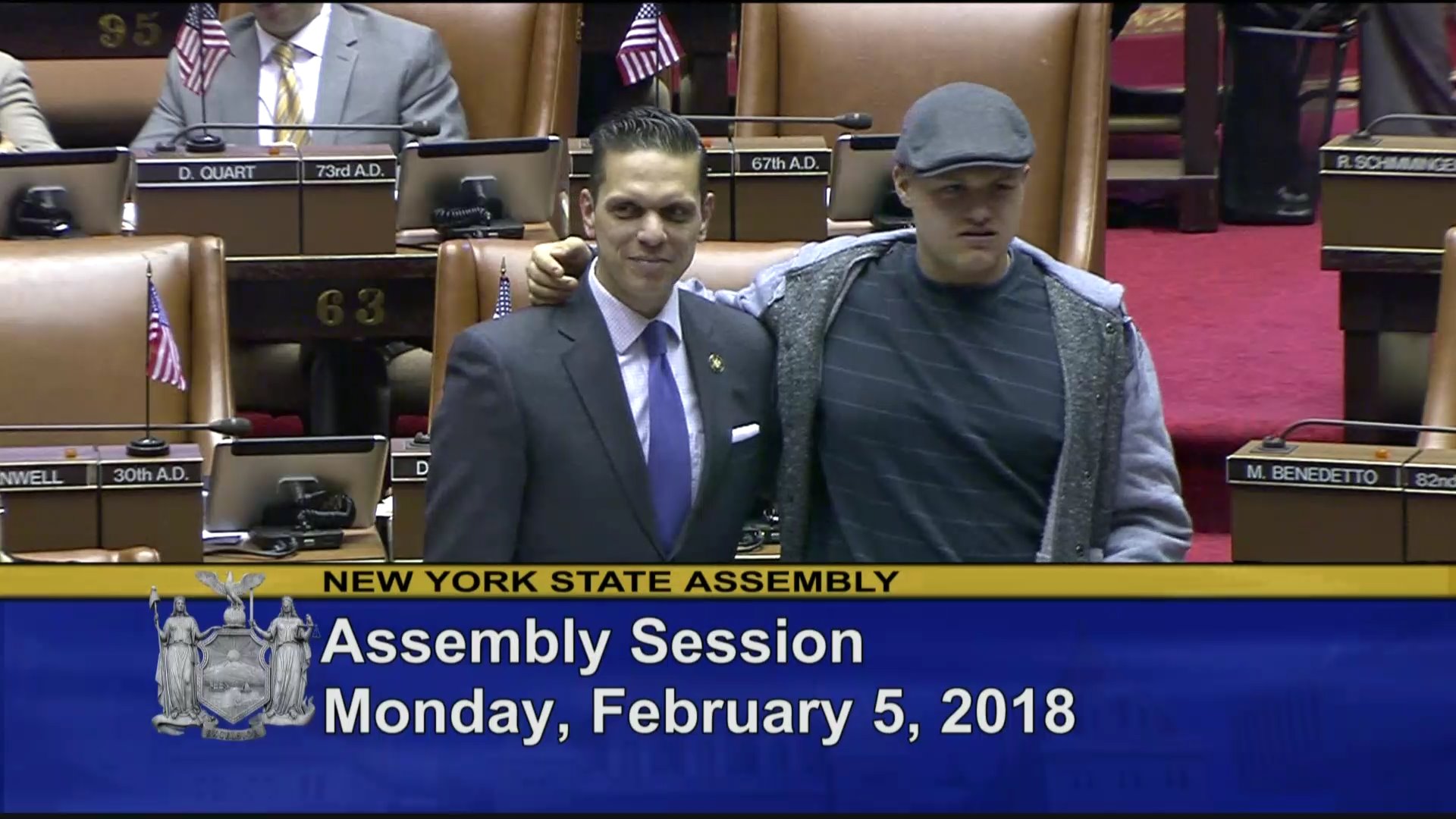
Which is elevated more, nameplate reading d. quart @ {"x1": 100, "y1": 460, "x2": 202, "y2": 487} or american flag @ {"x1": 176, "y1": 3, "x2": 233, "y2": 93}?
american flag @ {"x1": 176, "y1": 3, "x2": 233, "y2": 93}

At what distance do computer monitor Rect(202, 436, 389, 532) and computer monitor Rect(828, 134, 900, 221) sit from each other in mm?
726

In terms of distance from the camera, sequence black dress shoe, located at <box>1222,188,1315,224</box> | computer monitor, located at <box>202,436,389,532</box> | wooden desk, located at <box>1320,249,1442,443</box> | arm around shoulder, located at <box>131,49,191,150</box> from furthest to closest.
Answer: black dress shoe, located at <box>1222,188,1315,224</box>, arm around shoulder, located at <box>131,49,191,150</box>, wooden desk, located at <box>1320,249,1442,443</box>, computer monitor, located at <box>202,436,389,532</box>

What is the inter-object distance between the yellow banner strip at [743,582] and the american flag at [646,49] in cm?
140

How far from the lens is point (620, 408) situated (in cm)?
175

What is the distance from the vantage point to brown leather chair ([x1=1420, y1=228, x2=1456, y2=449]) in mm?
2502

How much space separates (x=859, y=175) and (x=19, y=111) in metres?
1.21

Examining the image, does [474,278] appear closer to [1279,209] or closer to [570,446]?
[570,446]

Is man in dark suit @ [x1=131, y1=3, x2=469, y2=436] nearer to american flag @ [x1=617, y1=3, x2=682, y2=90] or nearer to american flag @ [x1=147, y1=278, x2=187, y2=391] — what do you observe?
american flag @ [x1=617, y1=3, x2=682, y2=90]

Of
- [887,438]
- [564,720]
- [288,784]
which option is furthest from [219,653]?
[887,438]

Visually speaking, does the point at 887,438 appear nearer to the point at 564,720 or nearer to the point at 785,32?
the point at 564,720

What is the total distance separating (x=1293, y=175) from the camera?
162 inches

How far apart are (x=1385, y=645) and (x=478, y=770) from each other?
634mm

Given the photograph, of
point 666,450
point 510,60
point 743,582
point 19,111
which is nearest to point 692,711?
point 743,582

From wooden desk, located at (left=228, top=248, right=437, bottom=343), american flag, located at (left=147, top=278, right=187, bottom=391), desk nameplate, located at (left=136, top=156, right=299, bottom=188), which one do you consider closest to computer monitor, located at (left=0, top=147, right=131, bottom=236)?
desk nameplate, located at (left=136, top=156, right=299, bottom=188)
